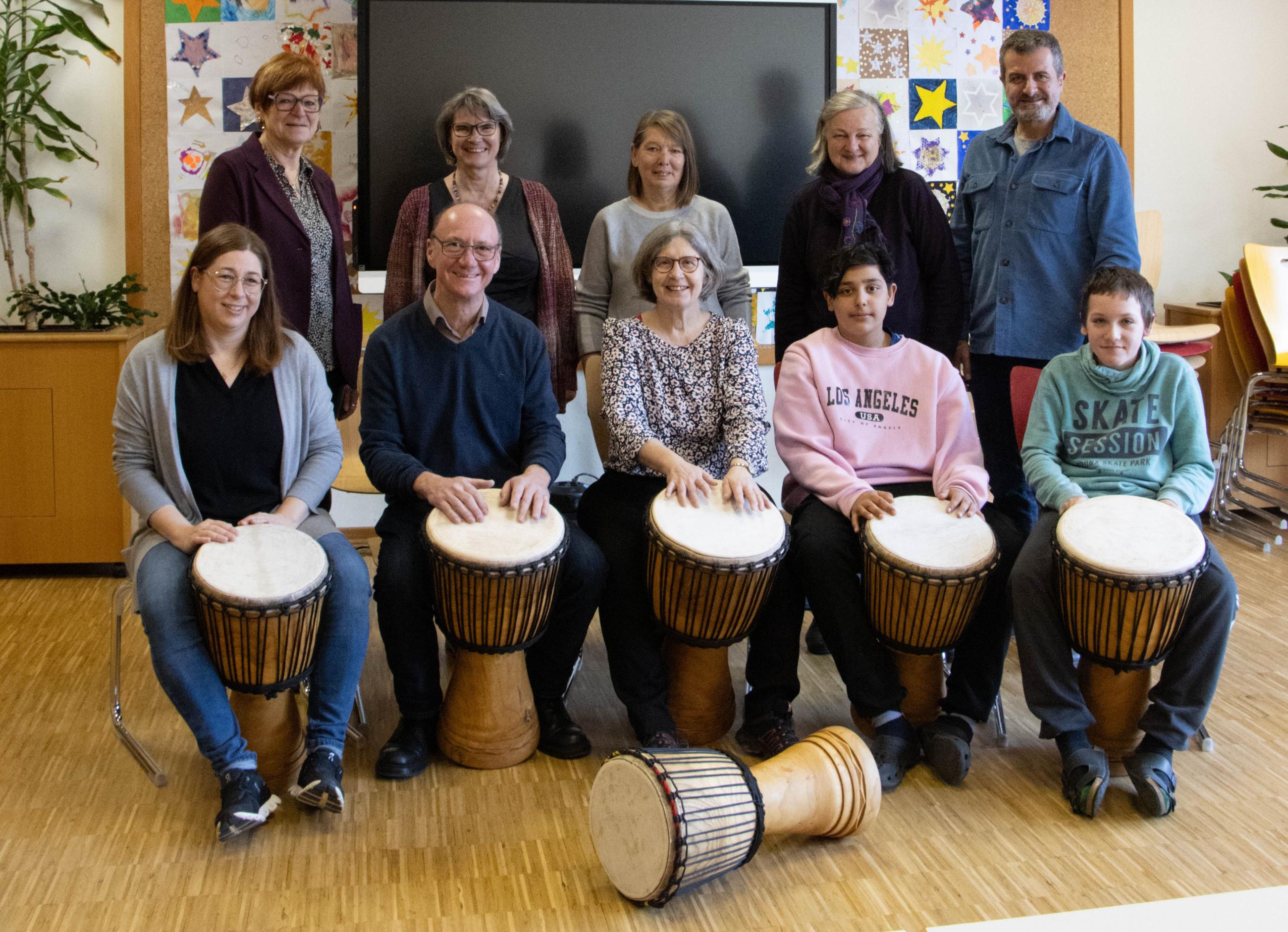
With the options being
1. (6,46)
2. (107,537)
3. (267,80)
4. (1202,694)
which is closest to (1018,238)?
(1202,694)

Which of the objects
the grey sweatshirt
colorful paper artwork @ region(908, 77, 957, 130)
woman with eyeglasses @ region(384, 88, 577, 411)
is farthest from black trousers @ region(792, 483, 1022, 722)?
colorful paper artwork @ region(908, 77, 957, 130)

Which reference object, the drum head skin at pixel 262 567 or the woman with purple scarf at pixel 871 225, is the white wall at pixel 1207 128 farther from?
the drum head skin at pixel 262 567

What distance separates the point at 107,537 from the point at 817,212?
2.66 meters

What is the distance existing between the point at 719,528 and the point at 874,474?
48cm

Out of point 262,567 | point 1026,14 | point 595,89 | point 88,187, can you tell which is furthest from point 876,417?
point 88,187

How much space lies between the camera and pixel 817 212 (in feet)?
10.1

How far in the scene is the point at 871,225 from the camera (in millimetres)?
3014

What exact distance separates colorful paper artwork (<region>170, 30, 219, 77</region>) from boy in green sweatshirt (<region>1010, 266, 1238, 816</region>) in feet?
10.3

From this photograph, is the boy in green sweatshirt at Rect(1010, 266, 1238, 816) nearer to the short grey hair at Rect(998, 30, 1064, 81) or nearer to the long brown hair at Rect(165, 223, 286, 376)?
the short grey hair at Rect(998, 30, 1064, 81)

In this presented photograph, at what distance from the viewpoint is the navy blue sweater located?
2.59m

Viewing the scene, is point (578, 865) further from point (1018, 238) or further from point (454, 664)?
point (1018, 238)

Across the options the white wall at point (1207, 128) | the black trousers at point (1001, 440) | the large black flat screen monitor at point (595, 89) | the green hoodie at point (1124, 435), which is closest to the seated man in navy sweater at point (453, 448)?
the green hoodie at point (1124, 435)

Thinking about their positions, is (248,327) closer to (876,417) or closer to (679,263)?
(679,263)

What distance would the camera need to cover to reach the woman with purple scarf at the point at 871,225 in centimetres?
299
